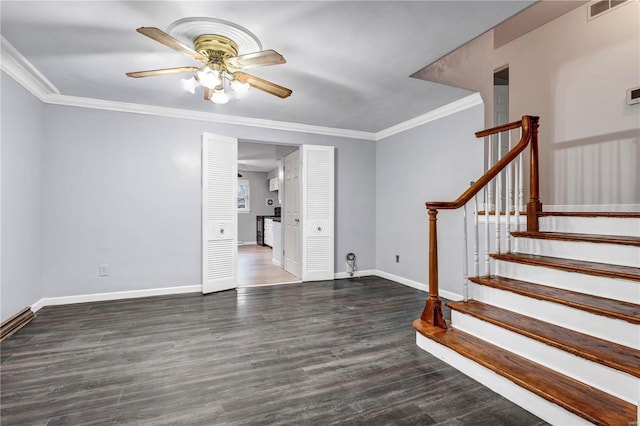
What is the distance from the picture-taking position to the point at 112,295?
4.04 metres

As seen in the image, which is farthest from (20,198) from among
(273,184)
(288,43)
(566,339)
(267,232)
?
(273,184)

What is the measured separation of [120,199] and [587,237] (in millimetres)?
4936

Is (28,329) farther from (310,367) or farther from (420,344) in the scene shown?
(420,344)

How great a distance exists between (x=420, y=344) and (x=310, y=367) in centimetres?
96

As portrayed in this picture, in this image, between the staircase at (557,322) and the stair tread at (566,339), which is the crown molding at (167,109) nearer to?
the staircase at (557,322)

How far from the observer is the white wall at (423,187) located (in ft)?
13.0

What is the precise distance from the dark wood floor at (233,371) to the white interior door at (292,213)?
191 centimetres

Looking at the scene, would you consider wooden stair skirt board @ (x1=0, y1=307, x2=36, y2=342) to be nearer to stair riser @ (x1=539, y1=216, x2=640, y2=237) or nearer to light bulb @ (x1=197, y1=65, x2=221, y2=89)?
light bulb @ (x1=197, y1=65, x2=221, y2=89)

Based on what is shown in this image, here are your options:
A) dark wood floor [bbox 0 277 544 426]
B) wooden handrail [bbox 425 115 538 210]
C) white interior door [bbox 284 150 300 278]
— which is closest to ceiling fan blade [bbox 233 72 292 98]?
wooden handrail [bbox 425 115 538 210]

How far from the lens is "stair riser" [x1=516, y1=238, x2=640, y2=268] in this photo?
2232 millimetres

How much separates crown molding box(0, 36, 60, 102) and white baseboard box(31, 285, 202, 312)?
2350 mm

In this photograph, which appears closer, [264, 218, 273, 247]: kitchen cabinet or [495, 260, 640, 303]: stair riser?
[495, 260, 640, 303]: stair riser

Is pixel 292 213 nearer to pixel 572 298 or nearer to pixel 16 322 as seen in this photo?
pixel 16 322

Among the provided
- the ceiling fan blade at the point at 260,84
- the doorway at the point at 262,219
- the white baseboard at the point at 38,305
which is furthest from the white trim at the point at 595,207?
the white baseboard at the point at 38,305
